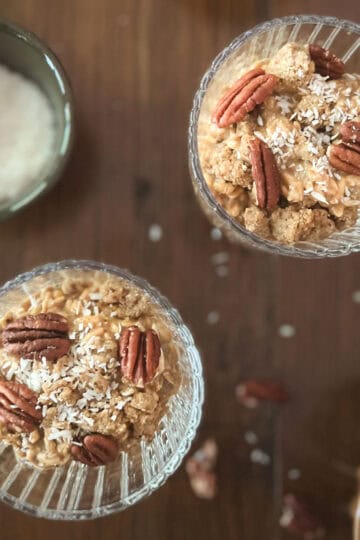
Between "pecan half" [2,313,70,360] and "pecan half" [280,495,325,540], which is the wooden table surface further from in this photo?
"pecan half" [2,313,70,360]

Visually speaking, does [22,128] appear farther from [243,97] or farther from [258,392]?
[258,392]

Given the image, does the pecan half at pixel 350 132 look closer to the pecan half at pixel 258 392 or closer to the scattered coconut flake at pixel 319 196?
the scattered coconut flake at pixel 319 196

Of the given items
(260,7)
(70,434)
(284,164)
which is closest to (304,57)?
(284,164)

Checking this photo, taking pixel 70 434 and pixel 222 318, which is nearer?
pixel 70 434

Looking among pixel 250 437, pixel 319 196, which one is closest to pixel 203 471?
pixel 250 437

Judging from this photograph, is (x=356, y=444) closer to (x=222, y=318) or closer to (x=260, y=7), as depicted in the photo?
(x=222, y=318)

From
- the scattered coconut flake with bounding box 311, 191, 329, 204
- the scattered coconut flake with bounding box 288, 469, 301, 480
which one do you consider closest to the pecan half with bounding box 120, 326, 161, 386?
the scattered coconut flake with bounding box 311, 191, 329, 204
